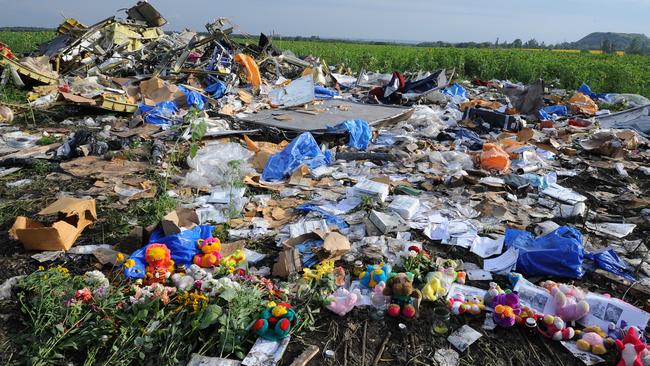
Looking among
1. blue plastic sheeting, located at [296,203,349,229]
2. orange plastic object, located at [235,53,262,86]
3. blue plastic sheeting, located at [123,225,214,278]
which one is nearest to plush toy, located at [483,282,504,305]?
blue plastic sheeting, located at [296,203,349,229]

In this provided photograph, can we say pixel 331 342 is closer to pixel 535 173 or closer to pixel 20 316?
pixel 20 316

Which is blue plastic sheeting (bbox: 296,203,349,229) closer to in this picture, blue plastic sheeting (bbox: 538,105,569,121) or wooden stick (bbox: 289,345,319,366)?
wooden stick (bbox: 289,345,319,366)

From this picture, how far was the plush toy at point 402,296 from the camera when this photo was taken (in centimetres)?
248

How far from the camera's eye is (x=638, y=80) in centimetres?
1115

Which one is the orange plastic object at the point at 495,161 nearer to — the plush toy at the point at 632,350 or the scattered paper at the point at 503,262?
the scattered paper at the point at 503,262

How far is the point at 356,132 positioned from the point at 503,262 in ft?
10.9

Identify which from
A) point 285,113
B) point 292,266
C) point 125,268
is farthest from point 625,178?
point 125,268

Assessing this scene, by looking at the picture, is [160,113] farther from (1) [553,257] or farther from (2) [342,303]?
(1) [553,257]

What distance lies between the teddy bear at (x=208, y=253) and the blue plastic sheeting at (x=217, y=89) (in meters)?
5.99

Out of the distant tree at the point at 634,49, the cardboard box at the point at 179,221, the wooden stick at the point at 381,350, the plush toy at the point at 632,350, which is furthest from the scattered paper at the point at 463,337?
the distant tree at the point at 634,49

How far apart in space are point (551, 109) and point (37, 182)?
30.4 ft

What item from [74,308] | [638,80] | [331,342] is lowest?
[331,342]

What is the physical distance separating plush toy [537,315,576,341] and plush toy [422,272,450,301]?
59 cm

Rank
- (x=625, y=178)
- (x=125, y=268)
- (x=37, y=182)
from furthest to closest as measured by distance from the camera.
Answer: (x=625, y=178), (x=37, y=182), (x=125, y=268)
